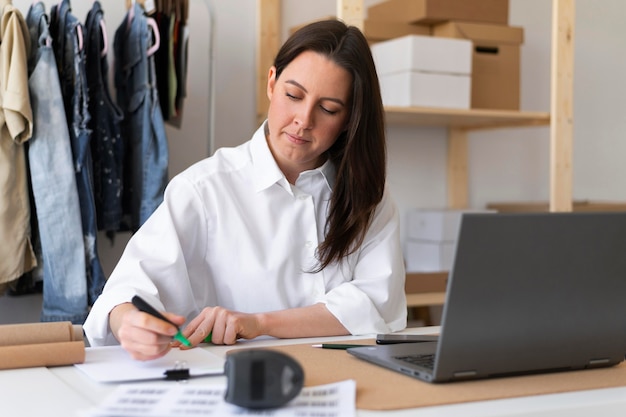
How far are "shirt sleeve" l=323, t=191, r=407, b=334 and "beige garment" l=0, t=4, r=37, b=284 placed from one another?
3.19ft

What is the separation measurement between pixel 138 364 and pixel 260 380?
31 centimetres

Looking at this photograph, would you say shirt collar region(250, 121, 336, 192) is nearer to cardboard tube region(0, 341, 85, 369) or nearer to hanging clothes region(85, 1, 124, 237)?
cardboard tube region(0, 341, 85, 369)

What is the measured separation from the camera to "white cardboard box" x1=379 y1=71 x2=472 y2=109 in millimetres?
2779

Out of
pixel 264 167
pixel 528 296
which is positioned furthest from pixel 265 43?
pixel 528 296

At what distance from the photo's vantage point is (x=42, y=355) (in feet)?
3.83

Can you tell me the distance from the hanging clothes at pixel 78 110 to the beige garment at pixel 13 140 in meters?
0.10

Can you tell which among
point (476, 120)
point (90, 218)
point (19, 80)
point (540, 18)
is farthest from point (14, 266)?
point (540, 18)

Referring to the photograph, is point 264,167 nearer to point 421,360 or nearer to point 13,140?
point 421,360

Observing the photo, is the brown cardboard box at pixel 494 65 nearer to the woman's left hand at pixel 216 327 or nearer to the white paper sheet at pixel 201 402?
the woman's left hand at pixel 216 327

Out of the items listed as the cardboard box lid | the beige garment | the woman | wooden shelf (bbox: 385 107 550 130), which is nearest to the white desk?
the woman

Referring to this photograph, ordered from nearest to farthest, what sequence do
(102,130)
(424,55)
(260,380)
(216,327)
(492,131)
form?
(260,380) → (216,327) → (102,130) → (424,55) → (492,131)

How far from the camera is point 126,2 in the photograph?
2.67m

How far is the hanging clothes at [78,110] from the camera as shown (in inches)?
88.6

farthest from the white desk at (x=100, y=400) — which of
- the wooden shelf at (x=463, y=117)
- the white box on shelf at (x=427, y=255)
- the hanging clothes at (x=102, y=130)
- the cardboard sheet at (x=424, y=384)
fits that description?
the white box on shelf at (x=427, y=255)
